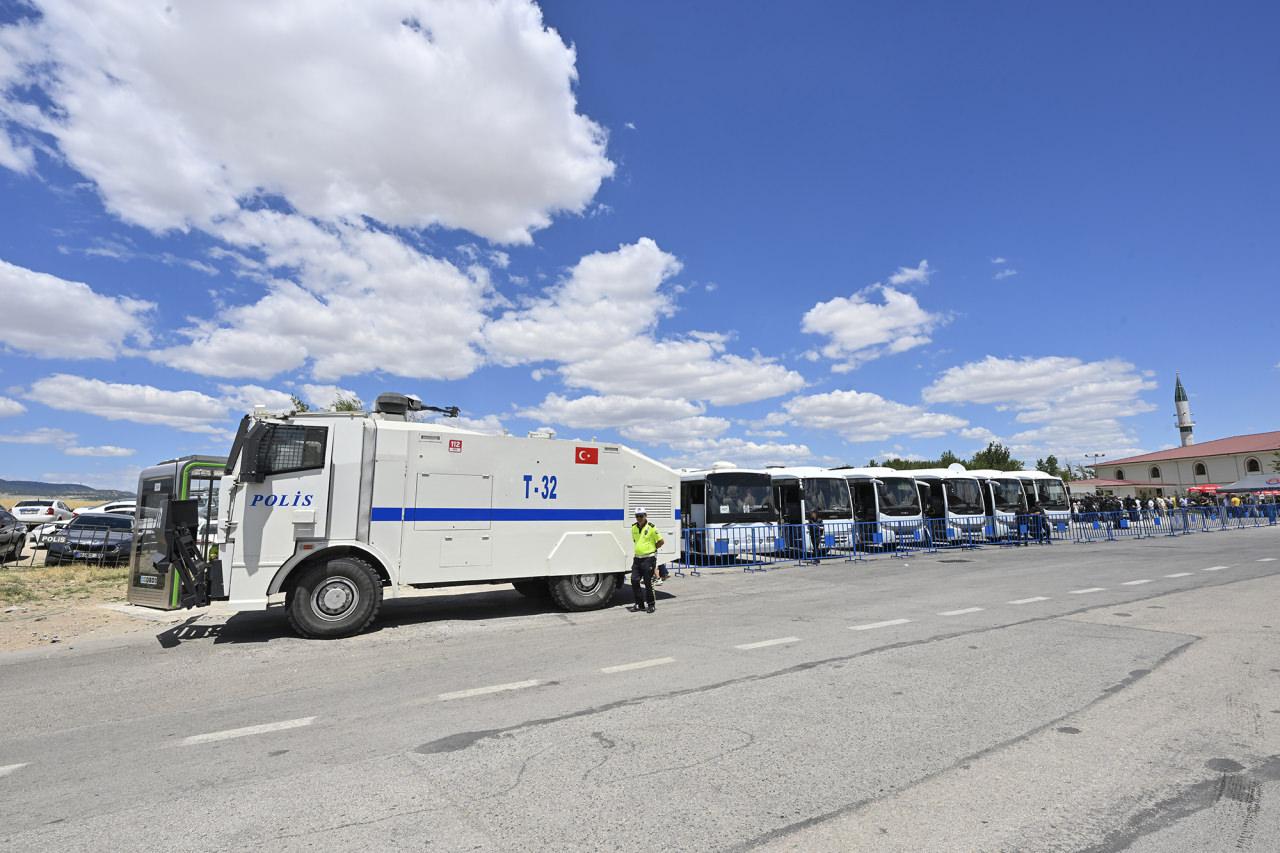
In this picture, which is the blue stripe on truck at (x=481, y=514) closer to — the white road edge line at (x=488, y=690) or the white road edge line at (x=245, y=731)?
the white road edge line at (x=488, y=690)

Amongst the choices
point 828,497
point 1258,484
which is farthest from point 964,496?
point 1258,484

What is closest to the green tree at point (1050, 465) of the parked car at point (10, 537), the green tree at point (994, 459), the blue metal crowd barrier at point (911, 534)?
the green tree at point (994, 459)

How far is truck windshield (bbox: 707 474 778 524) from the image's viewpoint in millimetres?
18969

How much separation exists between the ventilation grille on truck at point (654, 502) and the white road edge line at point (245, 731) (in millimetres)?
6589

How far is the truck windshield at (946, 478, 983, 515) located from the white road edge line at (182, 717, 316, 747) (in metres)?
23.0

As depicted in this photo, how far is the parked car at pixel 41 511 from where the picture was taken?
31859mm

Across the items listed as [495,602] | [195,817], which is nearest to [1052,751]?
[195,817]

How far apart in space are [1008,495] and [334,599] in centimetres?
2496

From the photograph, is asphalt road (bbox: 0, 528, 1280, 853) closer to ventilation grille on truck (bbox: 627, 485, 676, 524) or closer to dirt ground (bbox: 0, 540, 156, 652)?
dirt ground (bbox: 0, 540, 156, 652)

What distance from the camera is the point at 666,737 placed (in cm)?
469

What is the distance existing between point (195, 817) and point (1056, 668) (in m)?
6.99

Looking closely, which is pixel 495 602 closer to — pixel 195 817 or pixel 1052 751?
pixel 195 817

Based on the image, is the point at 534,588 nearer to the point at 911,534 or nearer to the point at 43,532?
the point at 911,534

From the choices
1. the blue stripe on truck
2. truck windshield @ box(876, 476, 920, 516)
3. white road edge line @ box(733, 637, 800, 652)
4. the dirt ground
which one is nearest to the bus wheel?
the blue stripe on truck
